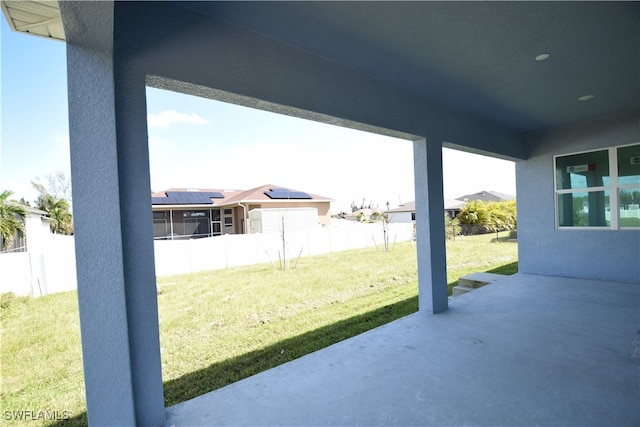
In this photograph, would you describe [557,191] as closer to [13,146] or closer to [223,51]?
[223,51]

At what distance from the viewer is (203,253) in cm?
1086

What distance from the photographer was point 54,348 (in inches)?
173

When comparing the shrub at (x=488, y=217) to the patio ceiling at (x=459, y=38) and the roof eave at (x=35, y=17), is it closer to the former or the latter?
the patio ceiling at (x=459, y=38)

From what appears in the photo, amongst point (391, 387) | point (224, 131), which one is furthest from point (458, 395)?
point (224, 131)

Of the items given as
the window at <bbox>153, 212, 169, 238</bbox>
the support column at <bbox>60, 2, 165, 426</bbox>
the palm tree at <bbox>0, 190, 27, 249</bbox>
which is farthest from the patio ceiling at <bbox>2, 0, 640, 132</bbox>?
the window at <bbox>153, 212, 169, 238</bbox>

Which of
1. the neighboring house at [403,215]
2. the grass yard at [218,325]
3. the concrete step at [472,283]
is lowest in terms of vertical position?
the grass yard at [218,325]

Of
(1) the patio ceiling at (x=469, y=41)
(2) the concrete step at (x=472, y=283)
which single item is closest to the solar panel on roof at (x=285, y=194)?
Result: (2) the concrete step at (x=472, y=283)

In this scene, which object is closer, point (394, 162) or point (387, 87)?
point (387, 87)

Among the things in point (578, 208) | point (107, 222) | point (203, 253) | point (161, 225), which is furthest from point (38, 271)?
point (578, 208)

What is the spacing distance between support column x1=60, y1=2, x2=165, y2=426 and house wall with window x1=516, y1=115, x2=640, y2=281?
7.26 metres

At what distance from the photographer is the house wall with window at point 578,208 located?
5.59m

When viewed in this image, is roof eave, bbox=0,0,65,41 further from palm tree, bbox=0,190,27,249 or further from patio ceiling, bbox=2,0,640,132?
palm tree, bbox=0,190,27,249

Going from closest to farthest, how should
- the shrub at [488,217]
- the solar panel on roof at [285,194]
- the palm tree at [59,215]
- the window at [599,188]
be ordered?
the window at [599,188]
the shrub at [488,217]
the palm tree at [59,215]
the solar panel on roof at [285,194]

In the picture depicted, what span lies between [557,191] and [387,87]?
486 cm
